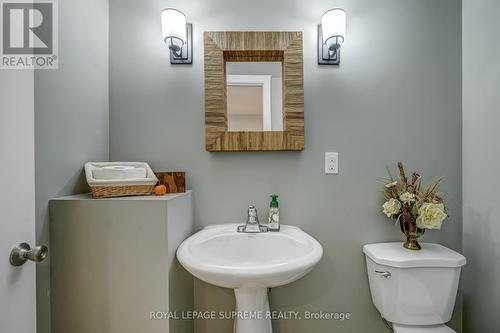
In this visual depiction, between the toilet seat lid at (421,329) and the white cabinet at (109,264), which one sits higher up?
the white cabinet at (109,264)

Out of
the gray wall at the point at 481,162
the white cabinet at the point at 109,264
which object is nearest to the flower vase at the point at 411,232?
the gray wall at the point at 481,162

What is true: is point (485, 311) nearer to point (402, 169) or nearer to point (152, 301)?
point (402, 169)

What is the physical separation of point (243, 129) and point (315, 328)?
1128mm

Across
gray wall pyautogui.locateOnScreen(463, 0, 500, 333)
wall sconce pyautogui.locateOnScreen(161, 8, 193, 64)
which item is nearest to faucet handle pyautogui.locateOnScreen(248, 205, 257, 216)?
wall sconce pyautogui.locateOnScreen(161, 8, 193, 64)

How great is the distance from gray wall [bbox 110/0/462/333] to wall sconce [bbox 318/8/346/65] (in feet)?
0.15

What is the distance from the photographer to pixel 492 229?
111 centimetres

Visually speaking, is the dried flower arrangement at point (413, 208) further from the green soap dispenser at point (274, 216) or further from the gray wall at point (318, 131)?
the green soap dispenser at point (274, 216)

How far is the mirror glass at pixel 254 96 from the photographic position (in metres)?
1.23

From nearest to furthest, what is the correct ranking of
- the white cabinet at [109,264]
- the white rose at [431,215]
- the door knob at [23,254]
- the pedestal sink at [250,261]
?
the door knob at [23,254]
the pedestal sink at [250,261]
the white cabinet at [109,264]
the white rose at [431,215]

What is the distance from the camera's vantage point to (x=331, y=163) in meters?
1.26

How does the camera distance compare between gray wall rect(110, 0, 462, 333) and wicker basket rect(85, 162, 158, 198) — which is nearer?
wicker basket rect(85, 162, 158, 198)

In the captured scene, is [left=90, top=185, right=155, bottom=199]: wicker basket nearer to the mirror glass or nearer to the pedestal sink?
the pedestal sink

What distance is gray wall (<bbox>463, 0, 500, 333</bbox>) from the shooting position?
1092 mm

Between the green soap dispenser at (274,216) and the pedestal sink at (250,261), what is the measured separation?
0.04 meters
